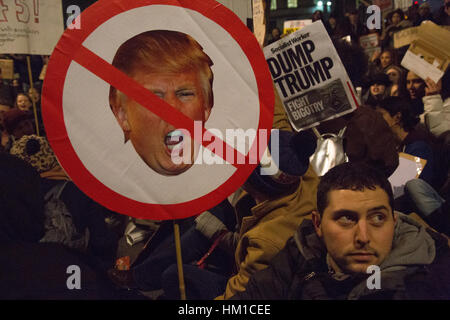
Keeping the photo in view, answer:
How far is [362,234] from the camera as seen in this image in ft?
4.80

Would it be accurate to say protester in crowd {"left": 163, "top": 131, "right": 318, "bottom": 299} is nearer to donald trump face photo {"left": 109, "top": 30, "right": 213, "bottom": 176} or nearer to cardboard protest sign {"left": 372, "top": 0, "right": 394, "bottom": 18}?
donald trump face photo {"left": 109, "top": 30, "right": 213, "bottom": 176}

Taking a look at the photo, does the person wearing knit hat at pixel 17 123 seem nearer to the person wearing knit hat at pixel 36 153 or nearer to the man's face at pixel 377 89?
the person wearing knit hat at pixel 36 153

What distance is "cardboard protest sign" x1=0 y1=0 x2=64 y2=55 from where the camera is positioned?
70.6 inches

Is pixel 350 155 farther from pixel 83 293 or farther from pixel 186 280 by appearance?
pixel 83 293

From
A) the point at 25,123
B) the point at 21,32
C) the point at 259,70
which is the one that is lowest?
the point at 25,123

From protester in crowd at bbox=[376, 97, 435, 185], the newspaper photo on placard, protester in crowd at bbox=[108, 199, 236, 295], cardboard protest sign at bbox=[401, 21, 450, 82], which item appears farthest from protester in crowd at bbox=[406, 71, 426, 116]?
protester in crowd at bbox=[108, 199, 236, 295]

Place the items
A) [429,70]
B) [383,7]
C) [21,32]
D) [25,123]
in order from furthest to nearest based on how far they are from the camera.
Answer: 1. [383,7]
2. [25,123]
3. [429,70]
4. [21,32]

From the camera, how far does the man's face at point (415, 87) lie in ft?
9.04

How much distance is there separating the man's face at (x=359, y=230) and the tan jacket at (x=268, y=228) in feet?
0.59

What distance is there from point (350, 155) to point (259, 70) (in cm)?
52

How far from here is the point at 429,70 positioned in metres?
2.01

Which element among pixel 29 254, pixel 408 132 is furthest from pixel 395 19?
pixel 29 254

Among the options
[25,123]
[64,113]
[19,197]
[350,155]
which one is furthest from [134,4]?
[25,123]

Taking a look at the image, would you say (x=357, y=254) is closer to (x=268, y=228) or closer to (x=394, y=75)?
(x=268, y=228)
